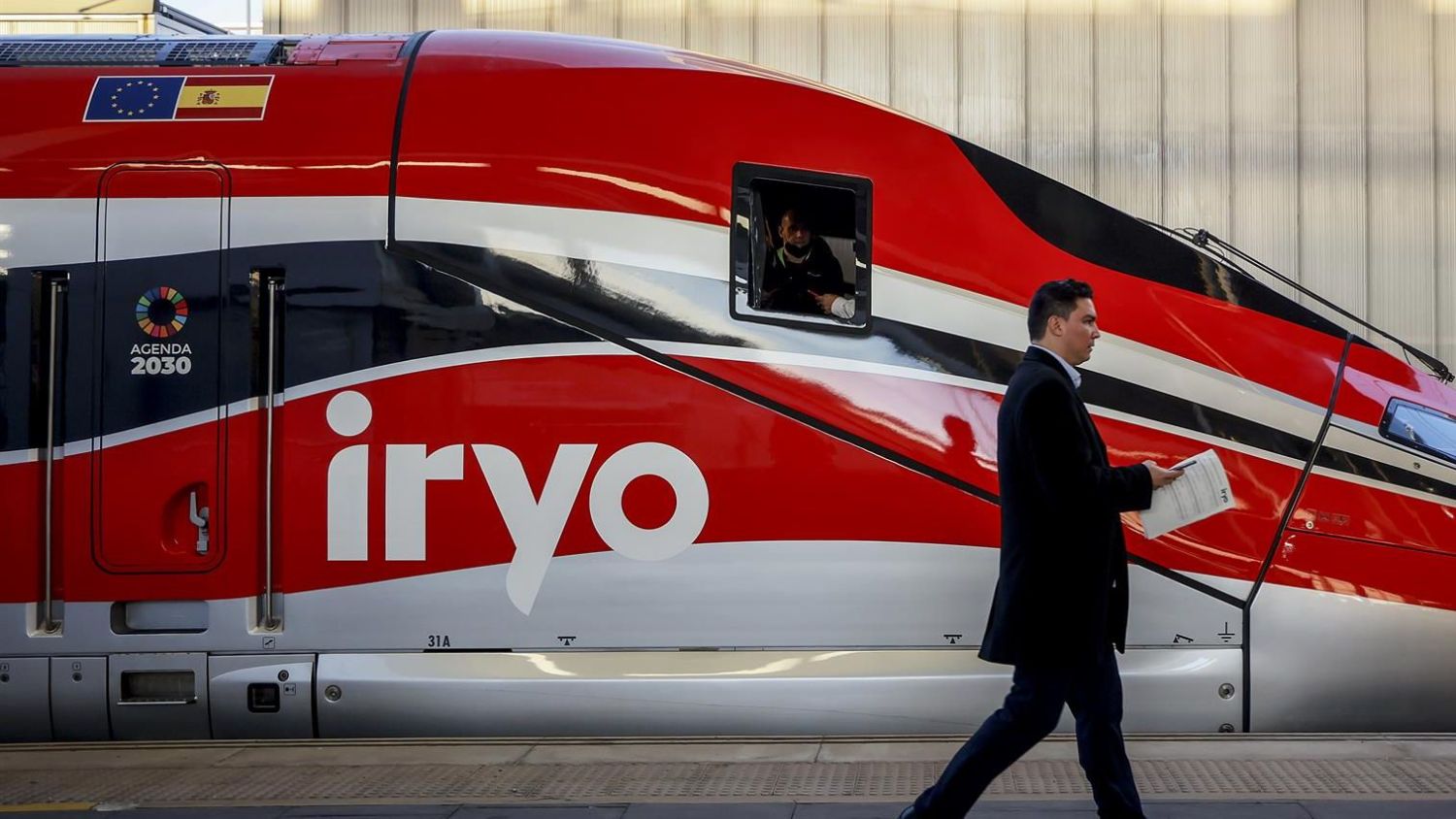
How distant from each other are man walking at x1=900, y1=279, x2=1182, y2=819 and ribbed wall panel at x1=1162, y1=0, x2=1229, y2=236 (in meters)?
8.38

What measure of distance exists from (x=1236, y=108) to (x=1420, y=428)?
281 inches

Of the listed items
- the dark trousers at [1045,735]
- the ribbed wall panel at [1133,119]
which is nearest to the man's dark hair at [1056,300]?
the dark trousers at [1045,735]

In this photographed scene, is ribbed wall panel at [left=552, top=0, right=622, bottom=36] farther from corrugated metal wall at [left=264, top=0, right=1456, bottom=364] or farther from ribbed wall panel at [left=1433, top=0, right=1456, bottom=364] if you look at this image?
ribbed wall panel at [left=1433, top=0, right=1456, bottom=364]

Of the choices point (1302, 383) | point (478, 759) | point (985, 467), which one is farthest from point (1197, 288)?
point (478, 759)

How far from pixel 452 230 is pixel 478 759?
2.00m

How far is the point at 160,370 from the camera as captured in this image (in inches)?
209

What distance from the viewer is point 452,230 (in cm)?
525

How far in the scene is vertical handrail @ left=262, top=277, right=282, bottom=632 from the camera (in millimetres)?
5242

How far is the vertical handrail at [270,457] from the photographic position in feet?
17.2

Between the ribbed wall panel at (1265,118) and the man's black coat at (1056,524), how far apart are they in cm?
871

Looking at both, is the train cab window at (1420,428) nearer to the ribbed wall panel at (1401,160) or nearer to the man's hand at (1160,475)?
the man's hand at (1160,475)

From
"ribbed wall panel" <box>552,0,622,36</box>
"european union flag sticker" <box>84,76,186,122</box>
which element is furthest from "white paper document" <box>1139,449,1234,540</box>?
"ribbed wall panel" <box>552,0,622,36</box>

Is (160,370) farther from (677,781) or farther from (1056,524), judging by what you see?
(1056,524)

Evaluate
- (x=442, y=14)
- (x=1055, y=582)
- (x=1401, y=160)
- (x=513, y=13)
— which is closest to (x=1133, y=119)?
(x=1401, y=160)
